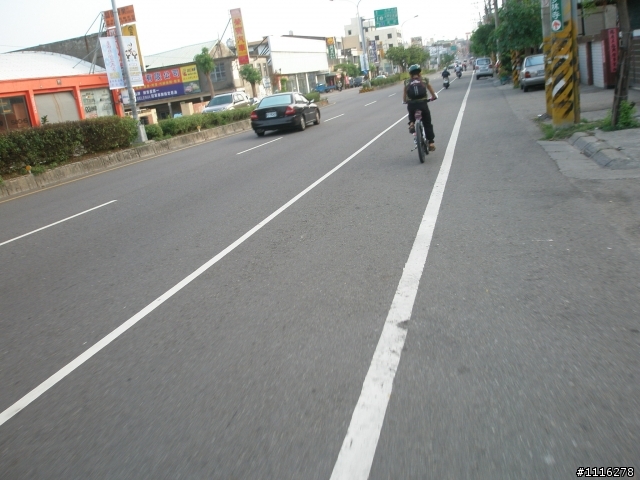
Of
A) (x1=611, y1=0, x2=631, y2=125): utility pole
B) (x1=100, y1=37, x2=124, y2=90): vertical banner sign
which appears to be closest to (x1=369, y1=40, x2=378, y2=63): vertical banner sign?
(x1=100, y1=37, x2=124, y2=90): vertical banner sign

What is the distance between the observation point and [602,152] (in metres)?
9.90

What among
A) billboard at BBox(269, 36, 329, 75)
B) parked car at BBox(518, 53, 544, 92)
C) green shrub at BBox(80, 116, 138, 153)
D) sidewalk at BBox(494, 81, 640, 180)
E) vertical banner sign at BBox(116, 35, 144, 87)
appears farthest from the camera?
billboard at BBox(269, 36, 329, 75)

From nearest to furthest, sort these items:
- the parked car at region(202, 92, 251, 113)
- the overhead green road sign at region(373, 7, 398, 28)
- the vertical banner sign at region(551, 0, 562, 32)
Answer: the vertical banner sign at region(551, 0, 562, 32), the parked car at region(202, 92, 251, 113), the overhead green road sign at region(373, 7, 398, 28)

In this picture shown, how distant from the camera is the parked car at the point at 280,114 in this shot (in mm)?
22406

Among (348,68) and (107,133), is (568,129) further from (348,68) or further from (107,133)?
(348,68)

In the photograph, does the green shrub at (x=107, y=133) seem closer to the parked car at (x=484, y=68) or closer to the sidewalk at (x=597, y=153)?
the sidewalk at (x=597, y=153)

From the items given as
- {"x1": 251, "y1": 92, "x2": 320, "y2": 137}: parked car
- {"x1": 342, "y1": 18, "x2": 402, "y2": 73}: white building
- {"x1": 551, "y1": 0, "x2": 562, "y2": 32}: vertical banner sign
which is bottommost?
{"x1": 251, "y1": 92, "x2": 320, "y2": 137}: parked car

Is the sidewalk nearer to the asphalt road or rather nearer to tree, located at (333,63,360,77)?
the asphalt road

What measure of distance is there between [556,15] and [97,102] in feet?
96.0

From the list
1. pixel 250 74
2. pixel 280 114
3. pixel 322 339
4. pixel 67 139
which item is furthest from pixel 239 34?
pixel 322 339

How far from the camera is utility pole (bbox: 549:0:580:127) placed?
13.2 metres

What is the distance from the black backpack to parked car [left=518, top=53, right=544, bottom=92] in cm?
1974

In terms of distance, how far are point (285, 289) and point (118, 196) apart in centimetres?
777

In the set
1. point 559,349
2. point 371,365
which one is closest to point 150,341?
point 371,365
